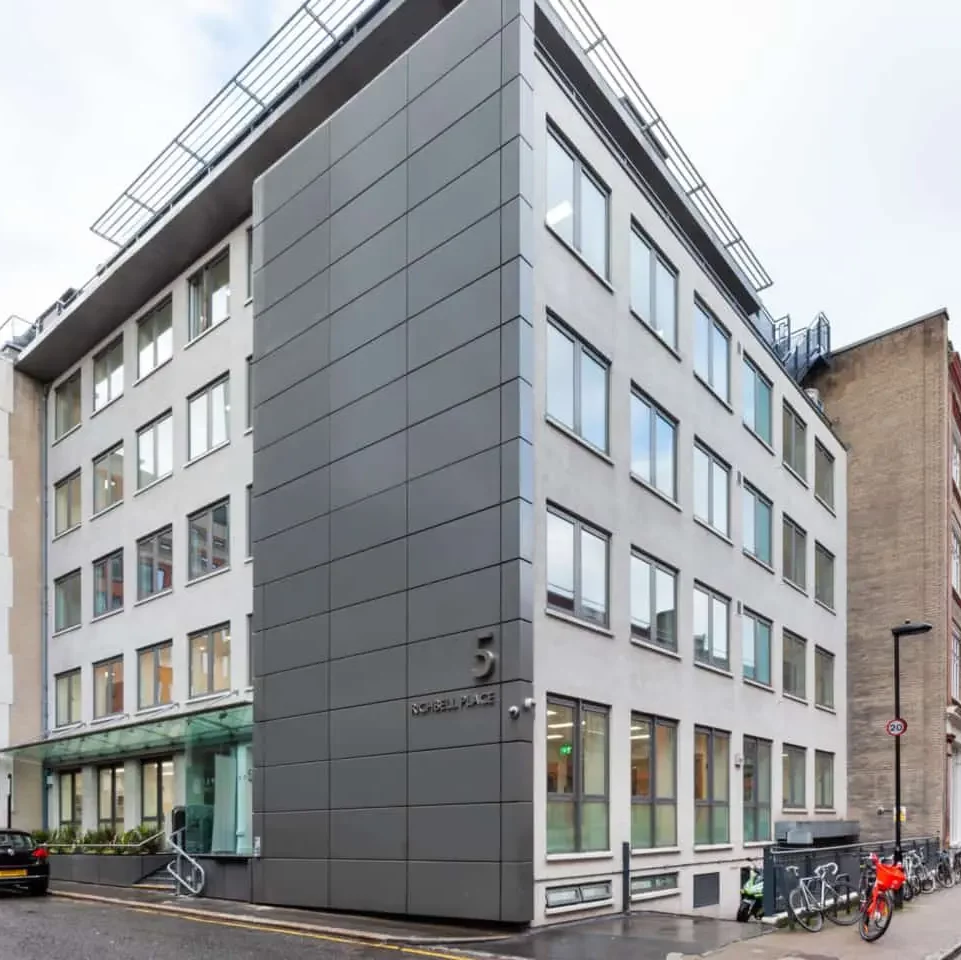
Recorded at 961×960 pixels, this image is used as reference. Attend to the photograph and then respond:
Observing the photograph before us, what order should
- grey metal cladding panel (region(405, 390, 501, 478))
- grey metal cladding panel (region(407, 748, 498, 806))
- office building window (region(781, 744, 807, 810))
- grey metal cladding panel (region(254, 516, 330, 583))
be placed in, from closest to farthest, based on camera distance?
grey metal cladding panel (region(407, 748, 498, 806))
grey metal cladding panel (region(405, 390, 501, 478))
grey metal cladding panel (region(254, 516, 330, 583))
office building window (region(781, 744, 807, 810))

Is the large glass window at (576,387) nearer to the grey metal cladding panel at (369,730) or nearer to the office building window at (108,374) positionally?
the grey metal cladding panel at (369,730)

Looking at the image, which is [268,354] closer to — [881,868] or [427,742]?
[427,742]

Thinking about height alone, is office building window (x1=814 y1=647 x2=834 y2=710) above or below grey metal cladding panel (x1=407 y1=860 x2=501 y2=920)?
above

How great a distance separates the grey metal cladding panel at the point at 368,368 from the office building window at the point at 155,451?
397 inches

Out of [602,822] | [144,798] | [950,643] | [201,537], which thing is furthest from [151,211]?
[950,643]

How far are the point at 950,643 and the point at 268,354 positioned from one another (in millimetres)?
25796

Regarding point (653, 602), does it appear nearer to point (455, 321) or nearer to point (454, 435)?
point (454, 435)

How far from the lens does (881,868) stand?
1639 centimetres

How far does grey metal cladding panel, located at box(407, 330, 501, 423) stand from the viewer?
18328 mm

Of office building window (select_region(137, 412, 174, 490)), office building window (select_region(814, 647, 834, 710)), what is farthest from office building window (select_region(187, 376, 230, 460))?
office building window (select_region(814, 647, 834, 710))

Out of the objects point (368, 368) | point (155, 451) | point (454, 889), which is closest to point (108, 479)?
point (155, 451)

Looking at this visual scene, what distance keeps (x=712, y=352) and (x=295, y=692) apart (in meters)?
12.8

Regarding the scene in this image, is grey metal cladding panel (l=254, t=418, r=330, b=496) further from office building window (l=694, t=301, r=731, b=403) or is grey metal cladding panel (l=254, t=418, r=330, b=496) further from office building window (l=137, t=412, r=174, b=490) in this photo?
office building window (l=694, t=301, r=731, b=403)

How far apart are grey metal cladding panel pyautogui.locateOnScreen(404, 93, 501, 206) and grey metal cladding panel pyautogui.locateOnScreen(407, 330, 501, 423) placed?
3213mm
